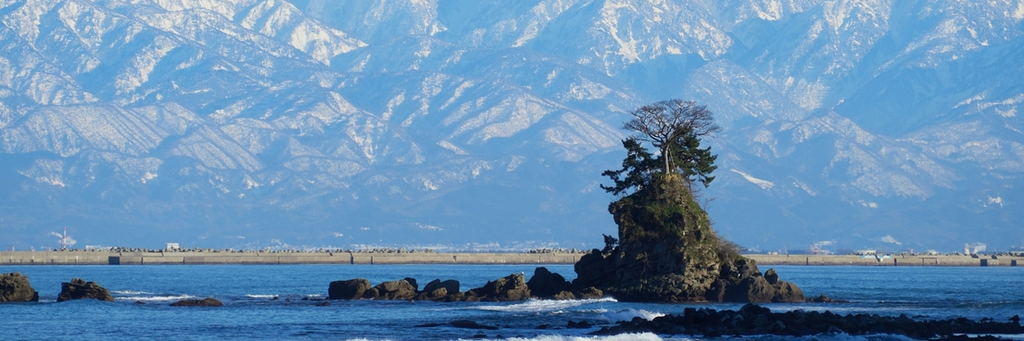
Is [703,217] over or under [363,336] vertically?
over

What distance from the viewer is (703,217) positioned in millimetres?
74938

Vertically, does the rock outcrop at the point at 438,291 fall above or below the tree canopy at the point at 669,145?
below

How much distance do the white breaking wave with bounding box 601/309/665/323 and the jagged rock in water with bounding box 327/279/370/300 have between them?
22604 mm

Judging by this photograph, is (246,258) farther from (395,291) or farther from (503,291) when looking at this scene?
(503,291)

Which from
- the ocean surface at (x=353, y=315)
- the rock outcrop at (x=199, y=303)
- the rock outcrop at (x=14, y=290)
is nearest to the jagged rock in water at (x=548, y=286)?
the ocean surface at (x=353, y=315)

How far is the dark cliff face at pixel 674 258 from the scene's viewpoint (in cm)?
7256

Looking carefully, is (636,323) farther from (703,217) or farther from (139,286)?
(139,286)

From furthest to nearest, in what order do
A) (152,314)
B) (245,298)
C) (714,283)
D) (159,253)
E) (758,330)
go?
(159,253), (245,298), (714,283), (152,314), (758,330)

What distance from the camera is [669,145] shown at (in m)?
79.5

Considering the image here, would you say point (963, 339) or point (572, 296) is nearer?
point (963, 339)

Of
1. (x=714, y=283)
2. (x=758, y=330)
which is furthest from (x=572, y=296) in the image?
(x=758, y=330)

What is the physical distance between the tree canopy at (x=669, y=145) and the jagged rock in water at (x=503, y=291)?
8.33 m

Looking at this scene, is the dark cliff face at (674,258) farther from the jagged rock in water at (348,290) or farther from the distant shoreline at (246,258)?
the distant shoreline at (246,258)

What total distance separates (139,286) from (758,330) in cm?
5911
